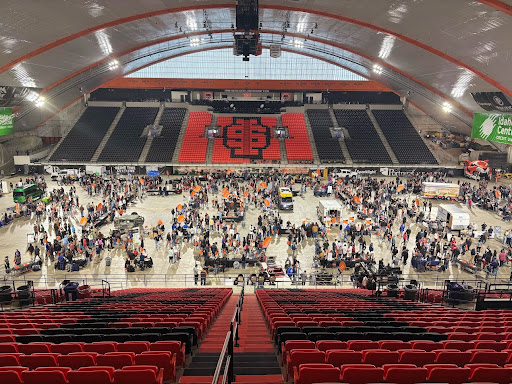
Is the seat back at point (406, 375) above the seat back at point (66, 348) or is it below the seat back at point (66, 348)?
above

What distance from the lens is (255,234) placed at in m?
25.9

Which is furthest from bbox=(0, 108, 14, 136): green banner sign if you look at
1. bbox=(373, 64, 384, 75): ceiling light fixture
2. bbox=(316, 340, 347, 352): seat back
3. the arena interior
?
bbox=(316, 340, 347, 352): seat back

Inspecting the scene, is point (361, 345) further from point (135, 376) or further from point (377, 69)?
point (377, 69)

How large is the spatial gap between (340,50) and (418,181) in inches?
727

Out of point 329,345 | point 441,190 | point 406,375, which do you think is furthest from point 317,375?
point 441,190

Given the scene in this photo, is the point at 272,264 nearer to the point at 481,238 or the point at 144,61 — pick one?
the point at 481,238

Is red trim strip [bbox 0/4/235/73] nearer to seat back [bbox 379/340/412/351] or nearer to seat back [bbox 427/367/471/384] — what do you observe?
seat back [bbox 379/340/412/351]

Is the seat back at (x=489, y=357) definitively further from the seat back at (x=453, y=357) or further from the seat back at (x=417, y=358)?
the seat back at (x=417, y=358)

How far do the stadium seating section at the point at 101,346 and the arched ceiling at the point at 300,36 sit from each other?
20899 mm

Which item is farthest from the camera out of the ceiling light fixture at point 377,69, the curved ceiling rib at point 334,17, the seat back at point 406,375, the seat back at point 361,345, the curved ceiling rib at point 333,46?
the ceiling light fixture at point 377,69

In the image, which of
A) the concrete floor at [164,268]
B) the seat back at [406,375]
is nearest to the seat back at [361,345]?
the seat back at [406,375]

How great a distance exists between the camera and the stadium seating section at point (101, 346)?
4141 millimetres

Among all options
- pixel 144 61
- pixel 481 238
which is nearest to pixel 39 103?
pixel 144 61

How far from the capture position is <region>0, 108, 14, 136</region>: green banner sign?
37.0 metres
